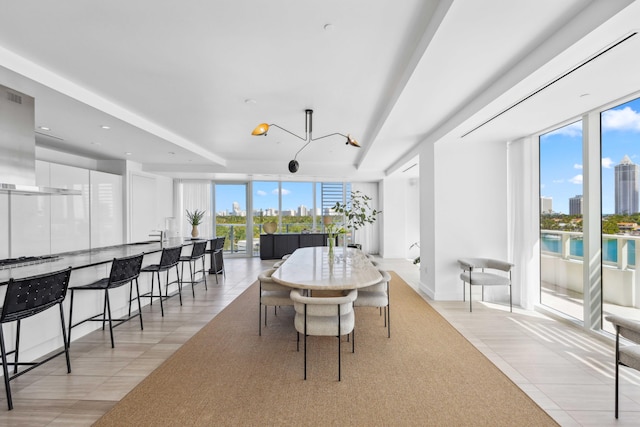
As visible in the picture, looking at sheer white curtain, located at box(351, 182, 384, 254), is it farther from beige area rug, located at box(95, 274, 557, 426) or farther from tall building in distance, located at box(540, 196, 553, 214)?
beige area rug, located at box(95, 274, 557, 426)

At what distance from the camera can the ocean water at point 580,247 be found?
9.72 ft

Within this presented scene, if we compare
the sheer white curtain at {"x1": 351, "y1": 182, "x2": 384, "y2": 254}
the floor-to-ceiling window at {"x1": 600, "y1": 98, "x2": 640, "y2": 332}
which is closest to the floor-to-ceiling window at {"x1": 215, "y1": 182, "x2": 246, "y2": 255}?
the sheer white curtain at {"x1": 351, "y1": 182, "x2": 384, "y2": 254}

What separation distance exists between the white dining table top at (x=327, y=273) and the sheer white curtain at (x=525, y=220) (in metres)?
2.43

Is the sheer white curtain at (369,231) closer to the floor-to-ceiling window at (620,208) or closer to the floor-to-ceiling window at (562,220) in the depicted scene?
the floor-to-ceiling window at (562,220)

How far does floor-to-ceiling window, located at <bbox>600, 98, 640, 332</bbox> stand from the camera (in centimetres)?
295

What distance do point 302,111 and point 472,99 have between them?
206 cm

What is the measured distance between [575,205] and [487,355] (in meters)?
2.20

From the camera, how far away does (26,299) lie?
7.06 ft

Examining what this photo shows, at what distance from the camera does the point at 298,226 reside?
9.82 m

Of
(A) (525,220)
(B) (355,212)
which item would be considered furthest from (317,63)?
(B) (355,212)

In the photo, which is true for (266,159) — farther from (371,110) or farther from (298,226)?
(371,110)

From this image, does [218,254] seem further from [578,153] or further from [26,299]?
[578,153]

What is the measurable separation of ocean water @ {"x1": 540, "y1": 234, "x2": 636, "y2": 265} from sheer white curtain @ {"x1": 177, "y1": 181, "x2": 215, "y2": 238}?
806 cm

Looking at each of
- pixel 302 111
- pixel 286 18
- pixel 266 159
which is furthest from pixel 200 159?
pixel 286 18
